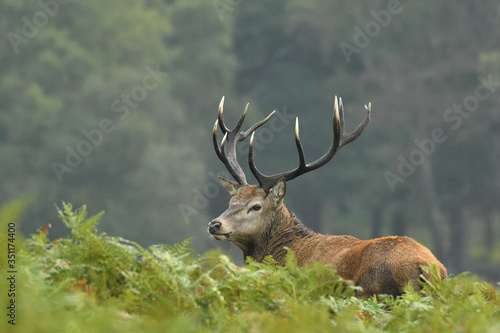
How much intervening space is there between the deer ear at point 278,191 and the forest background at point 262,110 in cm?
3069

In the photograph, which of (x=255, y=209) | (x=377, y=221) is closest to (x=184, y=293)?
(x=255, y=209)

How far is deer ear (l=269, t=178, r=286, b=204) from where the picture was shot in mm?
8578

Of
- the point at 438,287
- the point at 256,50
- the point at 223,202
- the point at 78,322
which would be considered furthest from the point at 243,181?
the point at 256,50

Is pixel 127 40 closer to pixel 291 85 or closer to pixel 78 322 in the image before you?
pixel 291 85

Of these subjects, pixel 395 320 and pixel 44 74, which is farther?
pixel 44 74

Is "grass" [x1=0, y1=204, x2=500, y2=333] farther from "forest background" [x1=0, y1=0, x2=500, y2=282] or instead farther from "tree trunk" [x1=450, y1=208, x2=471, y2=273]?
"tree trunk" [x1=450, y1=208, x2=471, y2=273]

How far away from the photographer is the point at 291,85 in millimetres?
50125

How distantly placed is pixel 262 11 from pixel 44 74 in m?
14.6

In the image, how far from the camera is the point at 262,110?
163 feet

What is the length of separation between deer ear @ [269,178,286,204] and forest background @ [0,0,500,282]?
30.7m

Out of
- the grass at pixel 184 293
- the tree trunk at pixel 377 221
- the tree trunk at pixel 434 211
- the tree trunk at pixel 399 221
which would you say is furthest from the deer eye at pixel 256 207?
the tree trunk at pixel 377 221

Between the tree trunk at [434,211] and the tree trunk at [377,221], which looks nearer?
the tree trunk at [434,211]

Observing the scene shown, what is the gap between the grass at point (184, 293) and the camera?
253cm

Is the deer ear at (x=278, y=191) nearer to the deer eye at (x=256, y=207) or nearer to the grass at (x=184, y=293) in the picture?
the deer eye at (x=256, y=207)
